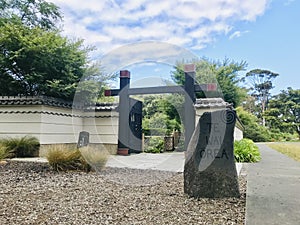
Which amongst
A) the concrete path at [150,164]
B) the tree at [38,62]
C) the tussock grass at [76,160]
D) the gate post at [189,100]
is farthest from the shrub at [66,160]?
the gate post at [189,100]

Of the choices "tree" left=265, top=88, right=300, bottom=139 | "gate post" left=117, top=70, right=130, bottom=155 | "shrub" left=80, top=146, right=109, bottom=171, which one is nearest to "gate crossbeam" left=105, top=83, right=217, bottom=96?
"gate post" left=117, top=70, right=130, bottom=155

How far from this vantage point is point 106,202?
291 cm

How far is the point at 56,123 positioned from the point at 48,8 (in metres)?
4.77

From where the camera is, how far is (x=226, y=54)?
18766mm

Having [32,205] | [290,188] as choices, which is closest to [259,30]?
[290,188]

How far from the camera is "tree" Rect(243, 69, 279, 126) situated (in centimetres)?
3406

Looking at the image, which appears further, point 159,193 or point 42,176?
point 42,176

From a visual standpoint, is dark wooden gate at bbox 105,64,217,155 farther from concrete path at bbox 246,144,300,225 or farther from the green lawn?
concrete path at bbox 246,144,300,225

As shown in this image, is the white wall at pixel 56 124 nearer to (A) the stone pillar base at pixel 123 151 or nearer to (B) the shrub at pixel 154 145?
(A) the stone pillar base at pixel 123 151

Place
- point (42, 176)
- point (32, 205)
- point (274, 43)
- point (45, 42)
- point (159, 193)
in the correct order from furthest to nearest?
point (274, 43) → point (45, 42) → point (42, 176) → point (159, 193) → point (32, 205)

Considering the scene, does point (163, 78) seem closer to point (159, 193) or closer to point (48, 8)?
point (48, 8)

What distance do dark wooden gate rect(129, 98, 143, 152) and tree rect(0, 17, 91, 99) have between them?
7.15 feet

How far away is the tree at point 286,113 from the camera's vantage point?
26734 millimetres

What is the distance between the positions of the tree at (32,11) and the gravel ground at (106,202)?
7.33 metres
